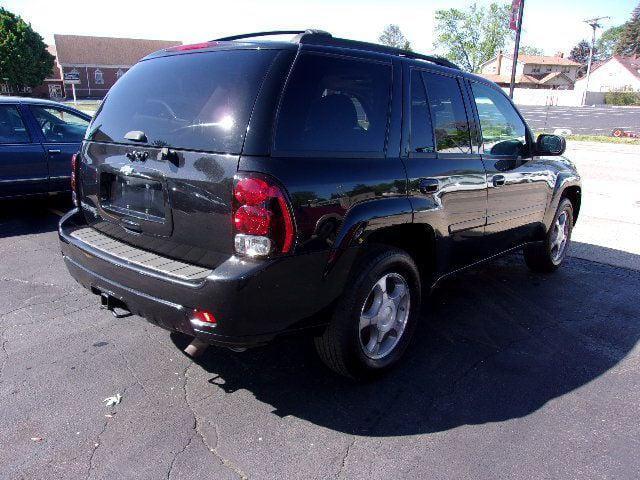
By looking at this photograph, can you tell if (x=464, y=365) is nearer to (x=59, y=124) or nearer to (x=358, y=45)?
(x=358, y=45)

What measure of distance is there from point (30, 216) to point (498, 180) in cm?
642

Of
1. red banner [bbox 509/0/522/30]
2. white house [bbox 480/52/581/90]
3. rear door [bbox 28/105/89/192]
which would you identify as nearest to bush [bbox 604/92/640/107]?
white house [bbox 480/52/581/90]

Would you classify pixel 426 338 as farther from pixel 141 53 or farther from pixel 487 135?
pixel 141 53

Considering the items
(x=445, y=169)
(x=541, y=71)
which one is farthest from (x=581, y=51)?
(x=445, y=169)

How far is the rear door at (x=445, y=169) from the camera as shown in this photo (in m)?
3.27

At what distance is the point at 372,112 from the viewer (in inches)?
121

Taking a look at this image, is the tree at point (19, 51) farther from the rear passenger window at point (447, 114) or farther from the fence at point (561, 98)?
the rear passenger window at point (447, 114)

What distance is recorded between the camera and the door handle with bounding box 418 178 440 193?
323 centimetres

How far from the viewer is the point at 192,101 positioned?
2748 mm

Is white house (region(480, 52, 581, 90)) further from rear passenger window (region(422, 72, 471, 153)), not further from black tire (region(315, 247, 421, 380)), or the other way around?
black tire (region(315, 247, 421, 380))

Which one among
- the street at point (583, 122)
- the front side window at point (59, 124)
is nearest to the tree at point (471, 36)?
the street at point (583, 122)

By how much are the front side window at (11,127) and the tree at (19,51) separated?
54.4 metres

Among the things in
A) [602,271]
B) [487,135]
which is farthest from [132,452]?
[602,271]

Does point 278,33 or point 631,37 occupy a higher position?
point 631,37
